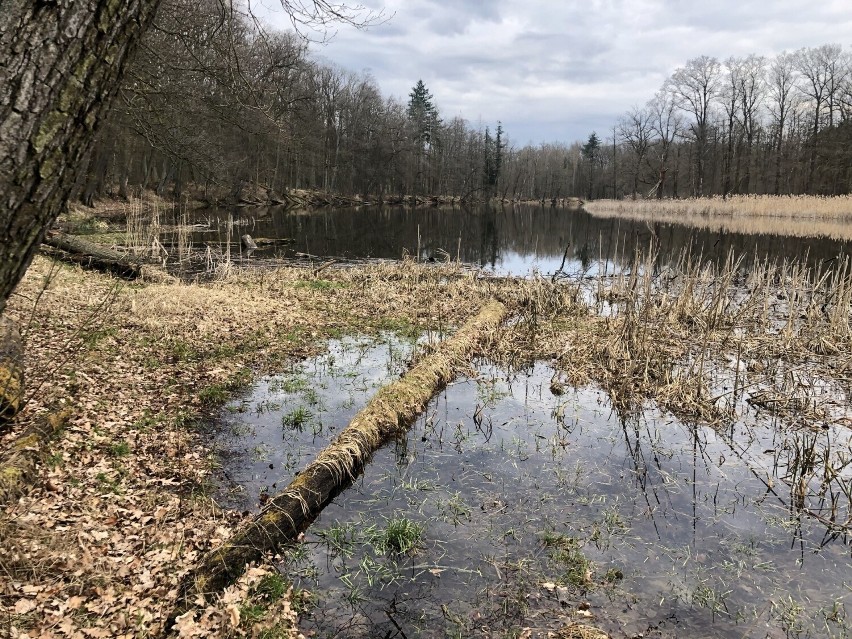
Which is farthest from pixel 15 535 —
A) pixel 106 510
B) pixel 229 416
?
pixel 229 416

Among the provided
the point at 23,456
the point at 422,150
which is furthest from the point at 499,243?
the point at 422,150

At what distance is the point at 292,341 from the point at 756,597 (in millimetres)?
7669

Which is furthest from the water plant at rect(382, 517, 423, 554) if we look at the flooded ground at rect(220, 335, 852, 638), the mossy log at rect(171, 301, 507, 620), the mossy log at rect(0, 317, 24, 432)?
the mossy log at rect(0, 317, 24, 432)

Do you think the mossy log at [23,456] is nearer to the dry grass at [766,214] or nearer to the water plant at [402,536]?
the water plant at [402,536]

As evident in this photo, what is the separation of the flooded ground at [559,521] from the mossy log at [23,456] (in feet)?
5.20

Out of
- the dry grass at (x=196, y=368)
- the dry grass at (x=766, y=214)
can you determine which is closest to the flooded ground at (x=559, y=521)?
the dry grass at (x=196, y=368)

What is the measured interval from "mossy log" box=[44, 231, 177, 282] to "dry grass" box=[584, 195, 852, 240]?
25.9 meters

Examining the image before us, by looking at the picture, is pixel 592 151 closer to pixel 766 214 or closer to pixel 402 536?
pixel 766 214

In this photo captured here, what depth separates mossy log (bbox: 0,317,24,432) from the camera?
482 centimetres

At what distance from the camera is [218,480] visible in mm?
5273

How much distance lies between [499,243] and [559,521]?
25259 mm

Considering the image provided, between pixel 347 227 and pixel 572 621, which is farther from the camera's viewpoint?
→ pixel 347 227

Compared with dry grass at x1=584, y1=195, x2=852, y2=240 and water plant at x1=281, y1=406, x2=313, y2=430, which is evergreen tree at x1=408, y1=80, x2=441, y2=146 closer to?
dry grass at x1=584, y1=195, x2=852, y2=240

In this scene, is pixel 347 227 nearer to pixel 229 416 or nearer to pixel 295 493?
pixel 229 416
